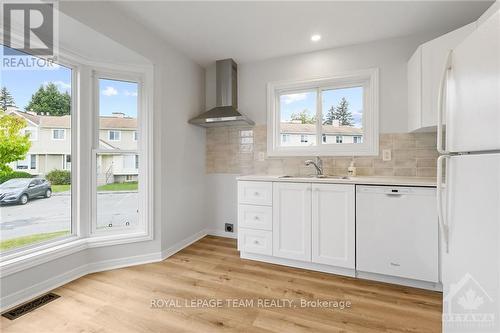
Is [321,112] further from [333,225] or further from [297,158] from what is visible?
[333,225]

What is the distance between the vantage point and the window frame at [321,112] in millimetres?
2566

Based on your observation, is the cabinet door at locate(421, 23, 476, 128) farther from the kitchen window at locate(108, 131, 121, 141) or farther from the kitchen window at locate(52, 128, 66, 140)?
the kitchen window at locate(52, 128, 66, 140)

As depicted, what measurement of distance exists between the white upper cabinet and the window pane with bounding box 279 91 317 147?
1.08 m

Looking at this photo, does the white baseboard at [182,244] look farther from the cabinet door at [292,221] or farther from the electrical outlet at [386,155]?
the electrical outlet at [386,155]

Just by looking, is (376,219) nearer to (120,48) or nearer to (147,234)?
(147,234)

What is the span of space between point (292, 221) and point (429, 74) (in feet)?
5.99

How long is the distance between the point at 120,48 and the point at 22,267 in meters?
1.97

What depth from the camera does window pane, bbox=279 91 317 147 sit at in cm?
294

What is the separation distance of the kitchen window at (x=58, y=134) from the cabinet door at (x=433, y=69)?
3.33 metres

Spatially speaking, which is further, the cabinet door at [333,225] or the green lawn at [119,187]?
the green lawn at [119,187]

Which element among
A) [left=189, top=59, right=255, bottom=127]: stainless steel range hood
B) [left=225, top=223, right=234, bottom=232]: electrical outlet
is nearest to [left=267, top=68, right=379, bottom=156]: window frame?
[left=189, top=59, right=255, bottom=127]: stainless steel range hood

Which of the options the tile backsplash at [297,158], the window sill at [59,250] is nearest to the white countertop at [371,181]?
the tile backsplash at [297,158]

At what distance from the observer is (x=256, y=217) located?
2475 millimetres
